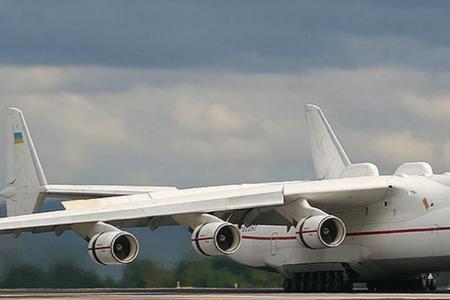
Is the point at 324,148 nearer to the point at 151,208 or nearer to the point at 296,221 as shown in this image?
the point at 296,221

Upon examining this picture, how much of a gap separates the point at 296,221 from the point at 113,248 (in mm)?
5907

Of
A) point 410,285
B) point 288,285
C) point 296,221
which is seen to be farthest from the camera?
point 288,285

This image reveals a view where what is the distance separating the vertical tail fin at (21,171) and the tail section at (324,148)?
379 inches

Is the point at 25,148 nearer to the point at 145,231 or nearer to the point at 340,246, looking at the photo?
the point at 145,231

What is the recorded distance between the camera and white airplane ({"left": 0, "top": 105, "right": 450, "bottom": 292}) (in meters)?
39.8

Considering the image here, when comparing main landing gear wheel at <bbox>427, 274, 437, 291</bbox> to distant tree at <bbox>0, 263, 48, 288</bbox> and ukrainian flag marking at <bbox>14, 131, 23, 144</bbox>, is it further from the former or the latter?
ukrainian flag marking at <bbox>14, 131, 23, 144</bbox>

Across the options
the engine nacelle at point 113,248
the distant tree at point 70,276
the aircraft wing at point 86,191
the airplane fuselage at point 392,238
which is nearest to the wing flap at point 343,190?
the airplane fuselage at point 392,238

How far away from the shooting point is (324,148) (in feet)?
166

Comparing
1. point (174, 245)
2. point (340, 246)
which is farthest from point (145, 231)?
point (340, 246)

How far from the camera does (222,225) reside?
39.6m

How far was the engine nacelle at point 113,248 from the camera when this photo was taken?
38750 millimetres

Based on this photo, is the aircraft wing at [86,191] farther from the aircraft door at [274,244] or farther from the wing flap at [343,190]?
the wing flap at [343,190]

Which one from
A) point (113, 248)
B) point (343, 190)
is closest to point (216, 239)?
point (113, 248)

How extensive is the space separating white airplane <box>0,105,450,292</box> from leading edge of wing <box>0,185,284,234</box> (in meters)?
0.03
